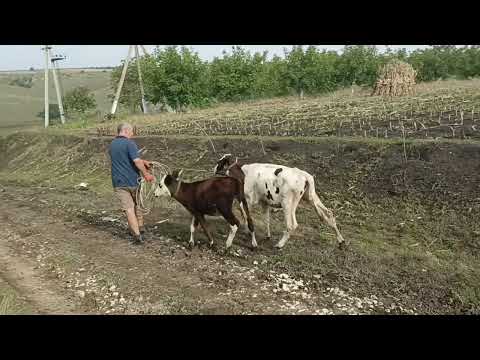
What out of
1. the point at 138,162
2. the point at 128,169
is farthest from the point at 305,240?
the point at 128,169

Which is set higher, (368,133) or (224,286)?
(368,133)

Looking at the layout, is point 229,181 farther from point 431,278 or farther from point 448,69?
point 448,69

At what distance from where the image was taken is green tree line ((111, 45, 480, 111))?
4144 centimetres

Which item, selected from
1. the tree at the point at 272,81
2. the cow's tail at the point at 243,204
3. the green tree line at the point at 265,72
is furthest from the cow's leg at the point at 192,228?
the tree at the point at 272,81

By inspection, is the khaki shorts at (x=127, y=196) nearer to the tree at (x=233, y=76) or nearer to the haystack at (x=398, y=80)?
the haystack at (x=398, y=80)

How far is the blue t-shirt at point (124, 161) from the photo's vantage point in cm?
851

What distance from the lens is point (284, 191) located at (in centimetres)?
868

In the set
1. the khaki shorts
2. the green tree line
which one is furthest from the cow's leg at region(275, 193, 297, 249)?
the green tree line

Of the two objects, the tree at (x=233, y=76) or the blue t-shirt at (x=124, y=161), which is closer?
the blue t-shirt at (x=124, y=161)

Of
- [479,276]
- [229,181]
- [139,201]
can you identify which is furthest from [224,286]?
[479,276]

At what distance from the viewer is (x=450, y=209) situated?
9.38m

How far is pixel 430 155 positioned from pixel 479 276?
4670 mm

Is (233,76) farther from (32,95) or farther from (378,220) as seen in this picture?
(32,95)

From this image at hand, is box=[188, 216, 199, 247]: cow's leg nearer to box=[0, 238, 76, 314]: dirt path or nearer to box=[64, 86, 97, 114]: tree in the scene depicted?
box=[0, 238, 76, 314]: dirt path
